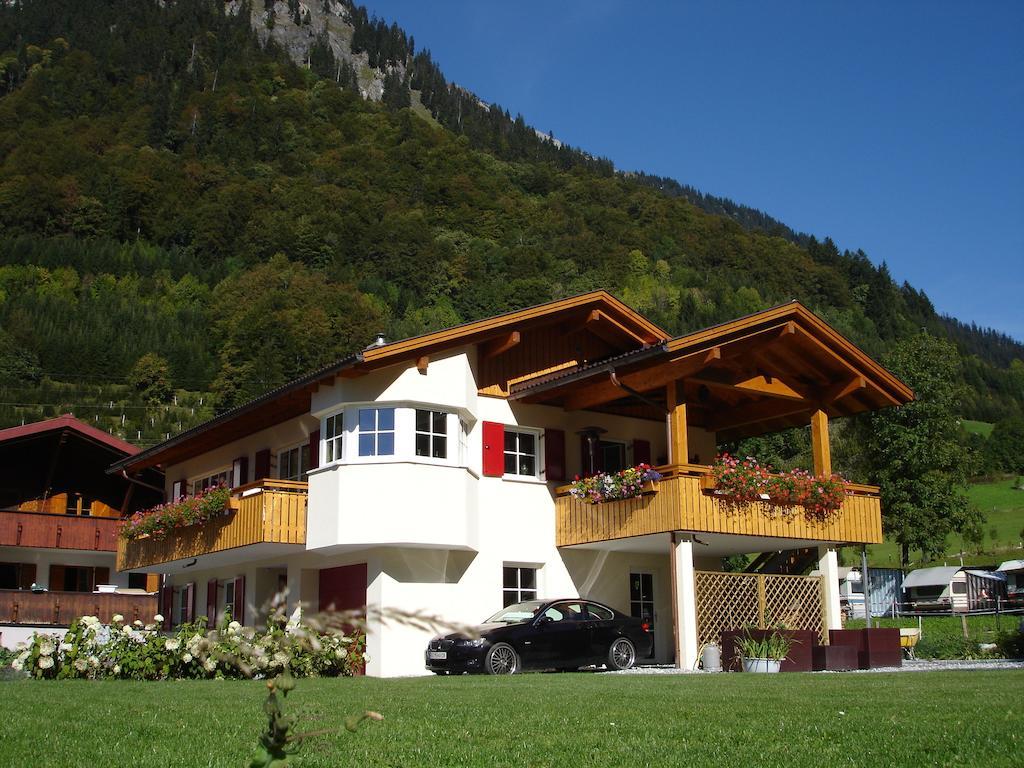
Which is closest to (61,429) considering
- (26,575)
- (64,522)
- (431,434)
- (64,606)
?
(64,522)

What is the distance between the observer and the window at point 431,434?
22188 millimetres

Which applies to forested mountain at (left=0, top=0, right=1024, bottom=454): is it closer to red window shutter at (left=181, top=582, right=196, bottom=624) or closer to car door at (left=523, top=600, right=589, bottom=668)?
red window shutter at (left=181, top=582, right=196, bottom=624)

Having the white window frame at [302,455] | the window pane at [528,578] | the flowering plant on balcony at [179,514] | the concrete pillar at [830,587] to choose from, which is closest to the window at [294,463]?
the white window frame at [302,455]

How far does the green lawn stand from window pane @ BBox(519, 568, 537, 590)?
34.0 feet

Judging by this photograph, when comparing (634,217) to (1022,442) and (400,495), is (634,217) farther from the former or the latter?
(400,495)

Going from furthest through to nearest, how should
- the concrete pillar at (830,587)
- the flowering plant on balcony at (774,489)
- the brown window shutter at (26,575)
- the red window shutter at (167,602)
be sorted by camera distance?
the brown window shutter at (26,575)
the red window shutter at (167,602)
the concrete pillar at (830,587)
the flowering plant on balcony at (774,489)

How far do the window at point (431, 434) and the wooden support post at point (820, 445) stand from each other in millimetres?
7558

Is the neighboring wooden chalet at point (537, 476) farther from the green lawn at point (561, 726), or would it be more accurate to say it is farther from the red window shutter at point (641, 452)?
the green lawn at point (561, 726)

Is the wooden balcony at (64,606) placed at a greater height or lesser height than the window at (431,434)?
lesser

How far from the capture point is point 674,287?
10012 cm

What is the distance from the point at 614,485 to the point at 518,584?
3185 millimetres

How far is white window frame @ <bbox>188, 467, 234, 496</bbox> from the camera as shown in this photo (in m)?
28.8

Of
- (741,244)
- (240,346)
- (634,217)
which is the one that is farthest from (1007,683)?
(634,217)

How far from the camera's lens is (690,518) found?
68.7 ft
